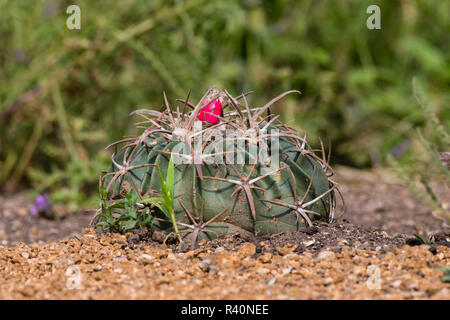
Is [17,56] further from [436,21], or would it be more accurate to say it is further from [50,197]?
[436,21]

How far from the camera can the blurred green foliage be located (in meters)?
4.99

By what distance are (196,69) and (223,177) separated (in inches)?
112

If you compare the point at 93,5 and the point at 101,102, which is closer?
the point at 93,5

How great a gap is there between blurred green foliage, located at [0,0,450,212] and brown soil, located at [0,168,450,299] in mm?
2236

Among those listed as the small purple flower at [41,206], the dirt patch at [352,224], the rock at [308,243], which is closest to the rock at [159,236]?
the dirt patch at [352,224]

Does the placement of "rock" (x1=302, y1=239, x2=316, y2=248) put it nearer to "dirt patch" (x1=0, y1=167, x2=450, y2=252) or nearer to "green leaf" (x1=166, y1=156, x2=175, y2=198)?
"dirt patch" (x1=0, y1=167, x2=450, y2=252)

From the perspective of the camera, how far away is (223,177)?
2.46m

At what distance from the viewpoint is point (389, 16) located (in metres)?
6.86

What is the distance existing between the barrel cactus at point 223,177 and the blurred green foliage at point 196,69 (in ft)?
6.57

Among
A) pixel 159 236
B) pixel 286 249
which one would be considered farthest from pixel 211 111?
pixel 286 249

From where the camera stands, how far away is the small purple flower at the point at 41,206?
4.33m
